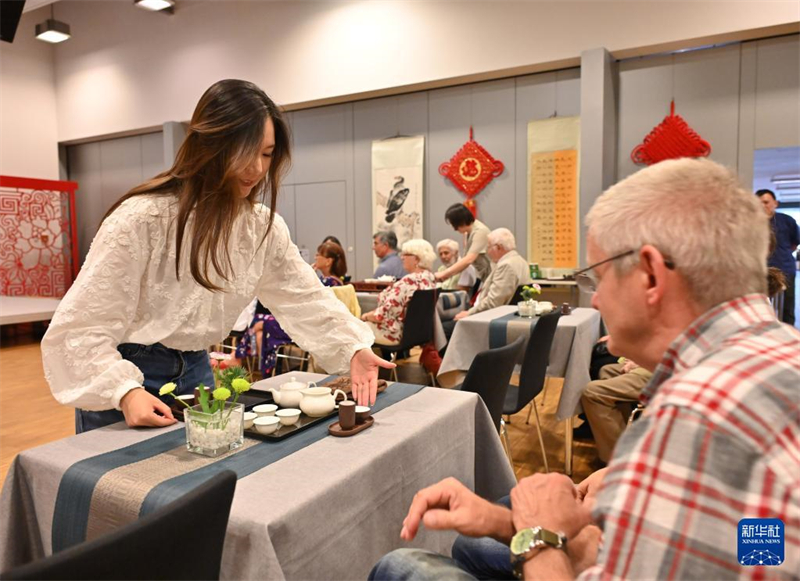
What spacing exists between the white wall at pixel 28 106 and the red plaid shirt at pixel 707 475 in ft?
35.9

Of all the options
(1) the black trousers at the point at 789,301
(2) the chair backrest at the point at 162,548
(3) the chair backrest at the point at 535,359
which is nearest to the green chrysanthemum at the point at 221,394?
(2) the chair backrest at the point at 162,548

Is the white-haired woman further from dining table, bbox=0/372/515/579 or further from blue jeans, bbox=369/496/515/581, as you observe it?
blue jeans, bbox=369/496/515/581

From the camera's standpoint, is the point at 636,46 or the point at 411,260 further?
the point at 636,46

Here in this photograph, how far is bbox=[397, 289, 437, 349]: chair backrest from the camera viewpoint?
4344 mm

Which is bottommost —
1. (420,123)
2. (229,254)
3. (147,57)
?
(229,254)

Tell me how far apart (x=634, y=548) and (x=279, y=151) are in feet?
4.46

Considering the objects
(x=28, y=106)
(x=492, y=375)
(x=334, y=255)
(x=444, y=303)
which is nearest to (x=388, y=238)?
(x=444, y=303)

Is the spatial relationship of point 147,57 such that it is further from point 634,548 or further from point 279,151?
point 634,548

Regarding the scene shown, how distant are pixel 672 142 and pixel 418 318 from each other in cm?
321

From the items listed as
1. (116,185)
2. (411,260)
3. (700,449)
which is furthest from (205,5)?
(700,449)

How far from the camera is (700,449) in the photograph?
2.17 feet

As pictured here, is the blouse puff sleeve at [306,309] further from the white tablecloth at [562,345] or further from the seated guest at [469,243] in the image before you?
the seated guest at [469,243]

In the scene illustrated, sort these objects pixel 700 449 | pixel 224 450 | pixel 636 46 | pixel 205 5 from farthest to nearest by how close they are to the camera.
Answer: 1. pixel 205 5
2. pixel 636 46
3. pixel 224 450
4. pixel 700 449

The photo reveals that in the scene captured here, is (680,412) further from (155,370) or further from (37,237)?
(37,237)
